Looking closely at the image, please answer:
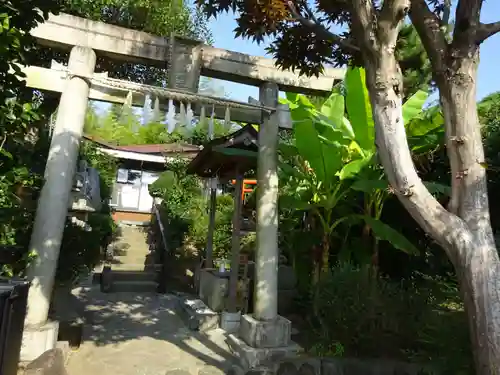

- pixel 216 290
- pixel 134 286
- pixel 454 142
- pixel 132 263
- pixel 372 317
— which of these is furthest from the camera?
pixel 132 263

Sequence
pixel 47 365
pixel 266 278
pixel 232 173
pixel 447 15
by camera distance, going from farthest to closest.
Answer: pixel 232 173 < pixel 266 278 < pixel 47 365 < pixel 447 15

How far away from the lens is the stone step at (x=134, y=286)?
35.2 feet

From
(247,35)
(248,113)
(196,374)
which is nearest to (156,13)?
(248,113)

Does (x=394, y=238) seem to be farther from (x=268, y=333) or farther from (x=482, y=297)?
(x=482, y=297)

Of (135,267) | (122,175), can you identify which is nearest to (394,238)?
(135,267)

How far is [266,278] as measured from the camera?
594 centimetres

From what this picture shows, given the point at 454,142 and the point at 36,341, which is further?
the point at 36,341

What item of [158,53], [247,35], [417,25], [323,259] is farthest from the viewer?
[323,259]

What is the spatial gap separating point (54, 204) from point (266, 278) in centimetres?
310

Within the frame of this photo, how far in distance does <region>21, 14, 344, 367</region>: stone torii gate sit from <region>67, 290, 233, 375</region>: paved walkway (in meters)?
0.55

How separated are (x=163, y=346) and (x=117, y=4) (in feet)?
22.5

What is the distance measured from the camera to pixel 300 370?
4.98 meters

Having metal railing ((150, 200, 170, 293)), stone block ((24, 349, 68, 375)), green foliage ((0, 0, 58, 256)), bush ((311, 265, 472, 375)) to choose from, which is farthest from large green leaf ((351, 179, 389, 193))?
metal railing ((150, 200, 170, 293))

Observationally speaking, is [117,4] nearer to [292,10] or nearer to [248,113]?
[248,113]
